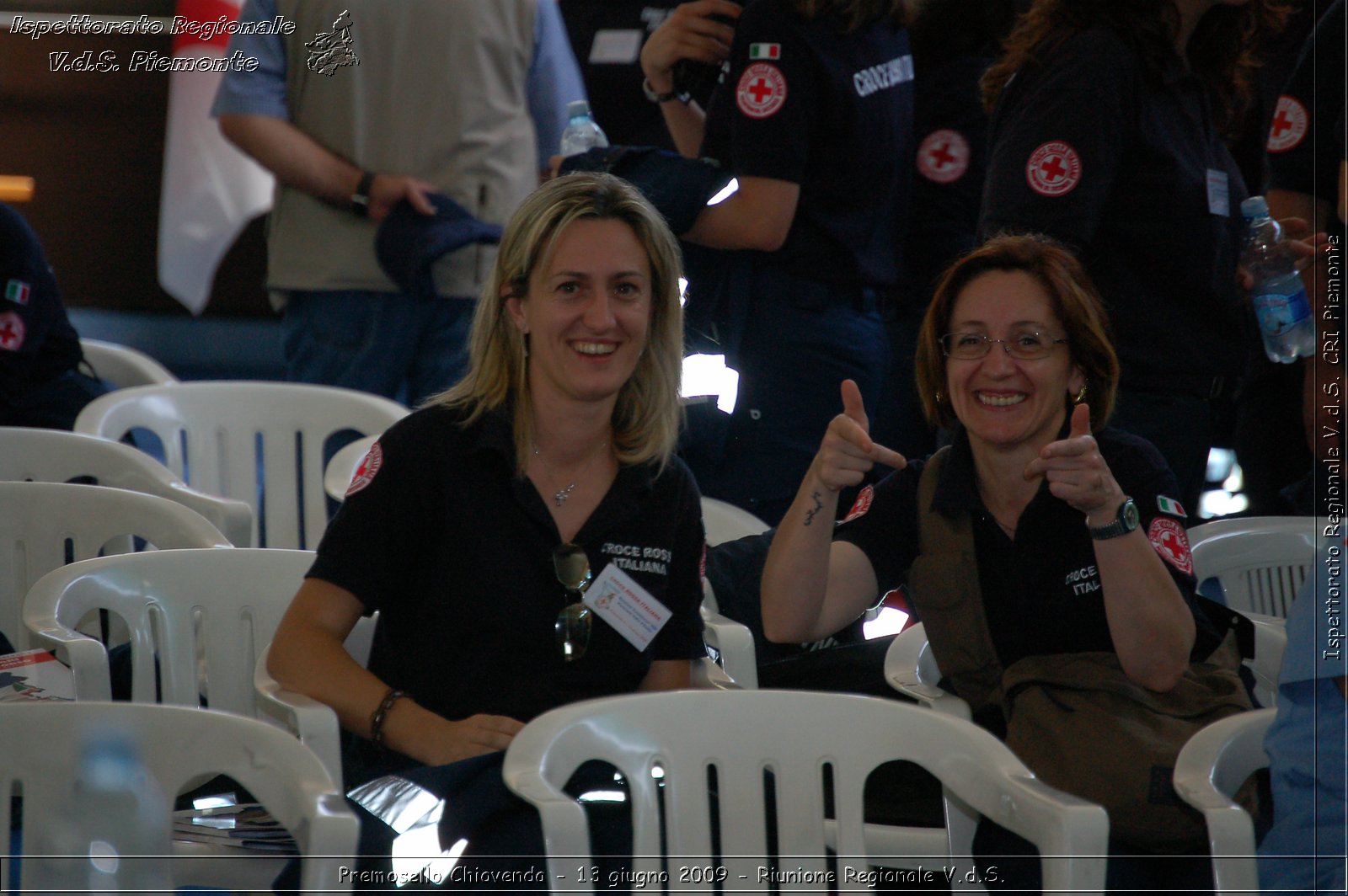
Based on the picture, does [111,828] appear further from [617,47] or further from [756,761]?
[617,47]

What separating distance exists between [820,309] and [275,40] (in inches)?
60.2

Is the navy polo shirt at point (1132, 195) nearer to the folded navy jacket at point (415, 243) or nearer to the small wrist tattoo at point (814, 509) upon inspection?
the small wrist tattoo at point (814, 509)

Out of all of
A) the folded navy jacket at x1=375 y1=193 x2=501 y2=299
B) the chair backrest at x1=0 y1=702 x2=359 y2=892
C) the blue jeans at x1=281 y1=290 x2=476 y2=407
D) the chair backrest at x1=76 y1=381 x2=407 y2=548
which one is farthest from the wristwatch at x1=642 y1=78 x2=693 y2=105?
the chair backrest at x1=0 y1=702 x2=359 y2=892

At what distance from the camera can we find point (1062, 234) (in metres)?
2.26

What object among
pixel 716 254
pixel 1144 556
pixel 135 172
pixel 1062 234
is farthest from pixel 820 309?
pixel 135 172

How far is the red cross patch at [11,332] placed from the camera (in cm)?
351

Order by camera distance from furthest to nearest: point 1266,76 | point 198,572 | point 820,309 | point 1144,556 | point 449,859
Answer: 1. point 1266,76
2. point 820,309
3. point 198,572
4. point 1144,556
5. point 449,859

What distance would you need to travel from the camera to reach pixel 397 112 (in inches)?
130

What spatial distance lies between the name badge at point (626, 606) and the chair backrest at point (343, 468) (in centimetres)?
101

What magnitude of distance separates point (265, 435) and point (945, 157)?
1.67m

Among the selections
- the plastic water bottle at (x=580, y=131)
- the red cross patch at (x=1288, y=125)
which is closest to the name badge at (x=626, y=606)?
the plastic water bottle at (x=580, y=131)

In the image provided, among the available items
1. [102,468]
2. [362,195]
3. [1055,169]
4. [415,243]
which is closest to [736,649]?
[1055,169]

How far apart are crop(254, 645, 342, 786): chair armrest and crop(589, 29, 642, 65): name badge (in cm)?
326

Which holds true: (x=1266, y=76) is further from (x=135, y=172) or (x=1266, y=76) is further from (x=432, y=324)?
(x=135, y=172)
